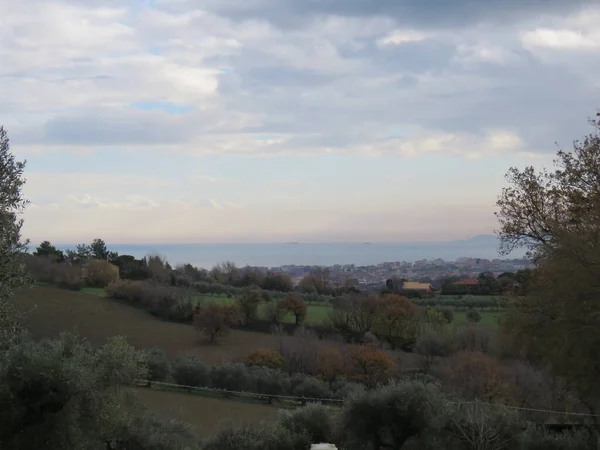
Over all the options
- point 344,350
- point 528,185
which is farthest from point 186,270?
point 528,185

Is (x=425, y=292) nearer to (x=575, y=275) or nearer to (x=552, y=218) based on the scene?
(x=552, y=218)

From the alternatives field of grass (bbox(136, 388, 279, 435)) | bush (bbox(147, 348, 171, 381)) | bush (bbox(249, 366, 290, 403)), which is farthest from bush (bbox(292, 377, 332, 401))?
bush (bbox(147, 348, 171, 381))

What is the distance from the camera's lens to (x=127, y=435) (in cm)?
974

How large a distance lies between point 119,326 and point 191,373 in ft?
59.4

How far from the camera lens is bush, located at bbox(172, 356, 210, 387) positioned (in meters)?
24.6

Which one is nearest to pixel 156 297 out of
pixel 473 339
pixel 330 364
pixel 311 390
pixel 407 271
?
pixel 330 364

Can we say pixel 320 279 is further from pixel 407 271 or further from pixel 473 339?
pixel 473 339

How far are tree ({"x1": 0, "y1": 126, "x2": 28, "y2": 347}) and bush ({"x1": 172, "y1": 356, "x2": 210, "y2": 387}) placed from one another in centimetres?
1597

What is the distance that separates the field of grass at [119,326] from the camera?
35844mm

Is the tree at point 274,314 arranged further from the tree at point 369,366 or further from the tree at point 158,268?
the tree at point 369,366

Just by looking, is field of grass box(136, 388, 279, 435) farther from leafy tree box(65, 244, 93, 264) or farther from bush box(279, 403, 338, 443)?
leafy tree box(65, 244, 93, 264)

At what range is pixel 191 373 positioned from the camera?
2509 centimetres

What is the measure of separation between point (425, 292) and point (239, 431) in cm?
4103

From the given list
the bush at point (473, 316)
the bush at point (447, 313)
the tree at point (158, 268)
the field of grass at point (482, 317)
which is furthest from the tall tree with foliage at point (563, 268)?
the tree at point (158, 268)
